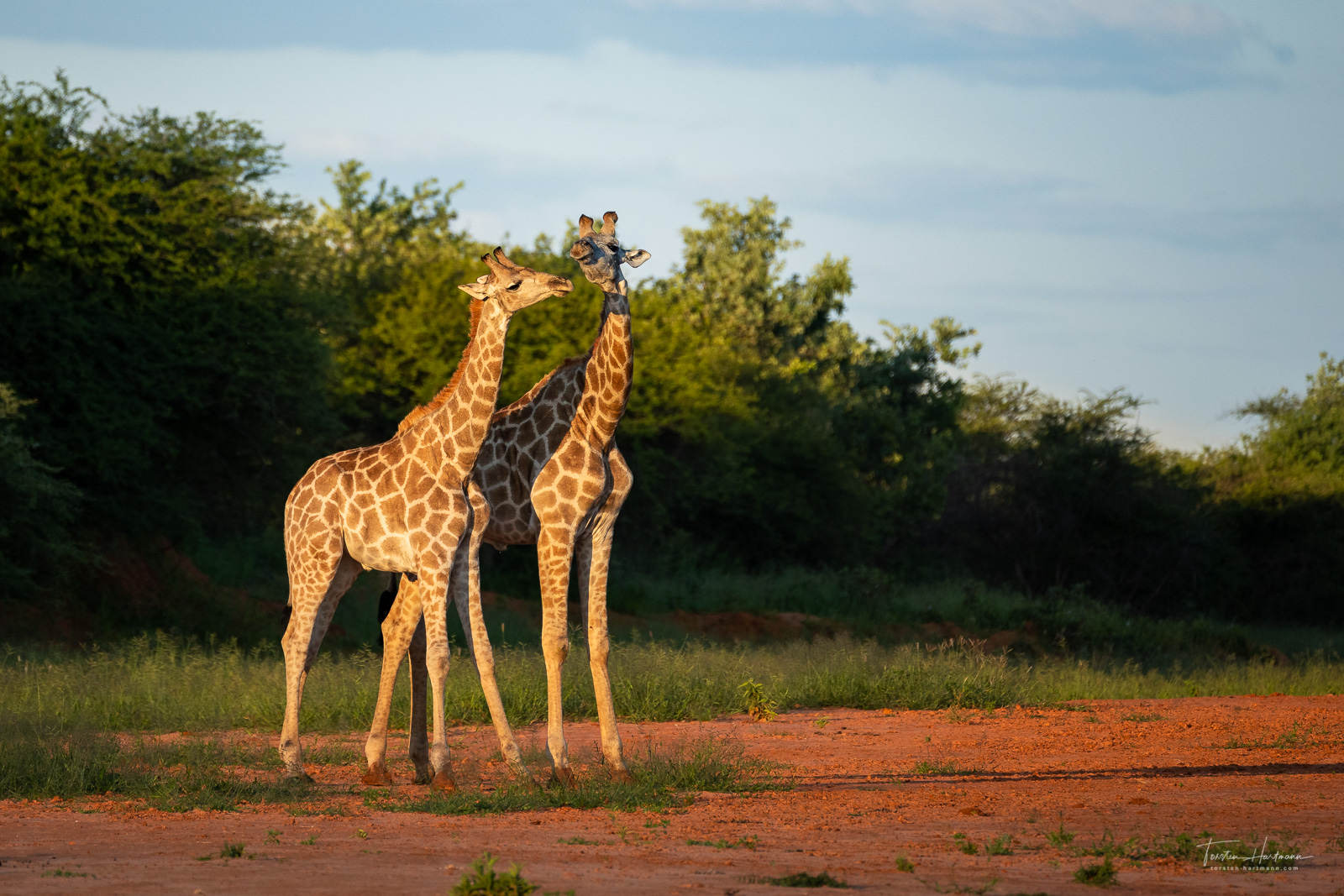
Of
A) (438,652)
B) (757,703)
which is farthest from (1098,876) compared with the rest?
(757,703)

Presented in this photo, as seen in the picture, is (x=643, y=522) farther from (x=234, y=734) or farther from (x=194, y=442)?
(x=234, y=734)

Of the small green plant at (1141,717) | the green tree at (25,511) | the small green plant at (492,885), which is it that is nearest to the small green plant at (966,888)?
the small green plant at (492,885)

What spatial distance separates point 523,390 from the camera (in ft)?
96.0

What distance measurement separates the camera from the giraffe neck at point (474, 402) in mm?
8703

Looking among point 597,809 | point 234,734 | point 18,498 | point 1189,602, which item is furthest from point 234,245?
point 1189,602

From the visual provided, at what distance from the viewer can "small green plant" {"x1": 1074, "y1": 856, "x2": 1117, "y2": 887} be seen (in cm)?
595

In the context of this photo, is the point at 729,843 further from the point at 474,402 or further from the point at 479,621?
the point at 474,402

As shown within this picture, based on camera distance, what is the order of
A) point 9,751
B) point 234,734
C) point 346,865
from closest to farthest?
1. point 346,865
2. point 9,751
3. point 234,734

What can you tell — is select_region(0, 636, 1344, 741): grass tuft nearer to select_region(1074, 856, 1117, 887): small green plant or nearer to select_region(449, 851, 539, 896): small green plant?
select_region(449, 851, 539, 896): small green plant

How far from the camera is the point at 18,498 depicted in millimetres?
18312

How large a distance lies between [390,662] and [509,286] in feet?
8.85

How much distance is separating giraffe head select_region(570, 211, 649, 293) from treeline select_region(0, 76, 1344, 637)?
40.8 ft

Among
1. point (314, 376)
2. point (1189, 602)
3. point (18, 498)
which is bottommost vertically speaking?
point (1189, 602)

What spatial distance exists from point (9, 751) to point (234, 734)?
270 centimetres
